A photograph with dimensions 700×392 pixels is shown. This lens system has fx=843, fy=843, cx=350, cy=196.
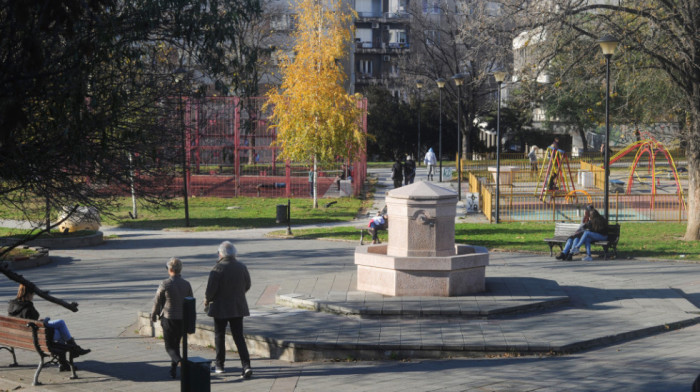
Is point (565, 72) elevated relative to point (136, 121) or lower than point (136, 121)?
elevated

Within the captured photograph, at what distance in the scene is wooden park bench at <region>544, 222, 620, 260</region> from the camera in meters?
19.2

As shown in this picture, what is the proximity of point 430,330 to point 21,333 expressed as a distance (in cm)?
548

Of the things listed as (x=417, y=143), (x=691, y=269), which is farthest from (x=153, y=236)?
(x=417, y=143)

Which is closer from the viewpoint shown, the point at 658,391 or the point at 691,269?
the point at 658,391

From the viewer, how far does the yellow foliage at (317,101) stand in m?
33.1

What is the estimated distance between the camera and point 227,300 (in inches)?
409

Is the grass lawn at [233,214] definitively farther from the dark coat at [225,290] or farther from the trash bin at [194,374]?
the trash bin at [194,374]

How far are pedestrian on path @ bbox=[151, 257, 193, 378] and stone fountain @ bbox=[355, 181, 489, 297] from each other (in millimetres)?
4390

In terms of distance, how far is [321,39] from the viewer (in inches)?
1359

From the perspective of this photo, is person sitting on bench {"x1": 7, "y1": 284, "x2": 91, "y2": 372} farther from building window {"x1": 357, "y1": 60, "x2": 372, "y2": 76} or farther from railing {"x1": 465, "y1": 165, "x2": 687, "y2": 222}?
building window {"x1": 357, "y1": 60, "x2": 372, "y2": 76}

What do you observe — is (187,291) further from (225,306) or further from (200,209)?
(200,209)

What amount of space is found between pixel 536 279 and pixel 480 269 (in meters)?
2.00

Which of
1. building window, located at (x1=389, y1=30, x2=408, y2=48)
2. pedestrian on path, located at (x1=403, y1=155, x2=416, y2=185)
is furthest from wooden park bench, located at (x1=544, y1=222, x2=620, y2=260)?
building window, located at (x1=389, y1=30, x2=408, y2=48)

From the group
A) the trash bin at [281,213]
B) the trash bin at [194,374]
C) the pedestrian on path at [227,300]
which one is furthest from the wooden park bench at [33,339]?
the trash bin at [281,213]
